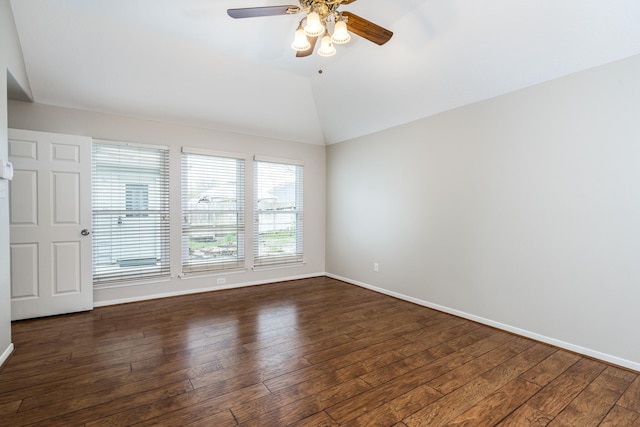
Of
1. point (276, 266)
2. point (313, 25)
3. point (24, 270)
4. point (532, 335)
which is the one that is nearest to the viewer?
point (313, 25)

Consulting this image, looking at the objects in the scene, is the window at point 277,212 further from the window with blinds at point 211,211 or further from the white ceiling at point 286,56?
the white ceiling at point 286,56

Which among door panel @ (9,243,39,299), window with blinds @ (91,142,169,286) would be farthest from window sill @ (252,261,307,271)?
door panel @ (9,243,39,299)

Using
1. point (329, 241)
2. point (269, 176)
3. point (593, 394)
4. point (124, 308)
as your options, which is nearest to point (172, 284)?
point (124, 308)

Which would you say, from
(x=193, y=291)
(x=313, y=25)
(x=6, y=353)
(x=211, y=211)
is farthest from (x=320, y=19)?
(x=193, y=291)

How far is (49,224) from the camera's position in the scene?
3.31 m

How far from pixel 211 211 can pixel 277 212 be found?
1090mm

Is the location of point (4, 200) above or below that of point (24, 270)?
above

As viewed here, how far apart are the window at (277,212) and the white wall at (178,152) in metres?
0.13

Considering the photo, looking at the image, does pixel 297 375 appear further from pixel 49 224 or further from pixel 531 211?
pixel 49 224

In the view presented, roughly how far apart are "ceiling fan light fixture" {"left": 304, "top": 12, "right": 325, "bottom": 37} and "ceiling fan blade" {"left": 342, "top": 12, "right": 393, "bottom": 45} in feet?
0.68

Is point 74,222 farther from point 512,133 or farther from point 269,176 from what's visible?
point 512,133

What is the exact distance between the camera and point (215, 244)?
14.8 ft

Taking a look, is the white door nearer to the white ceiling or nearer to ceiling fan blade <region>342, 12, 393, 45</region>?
the white ceiling

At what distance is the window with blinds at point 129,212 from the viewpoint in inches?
147
